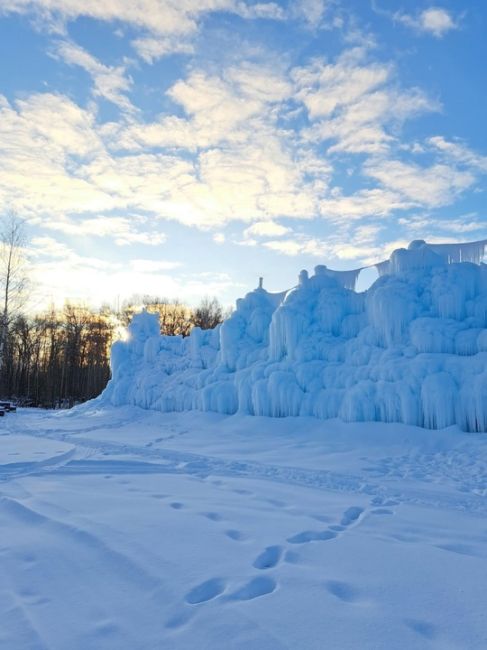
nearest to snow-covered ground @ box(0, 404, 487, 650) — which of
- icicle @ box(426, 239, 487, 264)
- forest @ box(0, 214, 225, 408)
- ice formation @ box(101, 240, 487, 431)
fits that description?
ice formation @ box(101, 240, 487, 431)

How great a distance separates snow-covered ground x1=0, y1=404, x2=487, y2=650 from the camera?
214 centimetres

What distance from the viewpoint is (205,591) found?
2559 mm

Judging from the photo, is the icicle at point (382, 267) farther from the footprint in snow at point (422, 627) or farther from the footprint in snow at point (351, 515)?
the footprint in snow at point (422, 627)

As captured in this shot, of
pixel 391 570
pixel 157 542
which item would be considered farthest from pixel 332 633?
pixel 157 542

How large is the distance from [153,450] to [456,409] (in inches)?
246

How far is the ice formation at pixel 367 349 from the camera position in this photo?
916 centimetres

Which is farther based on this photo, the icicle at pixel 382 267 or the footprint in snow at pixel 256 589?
the icicle at pixel 382 267

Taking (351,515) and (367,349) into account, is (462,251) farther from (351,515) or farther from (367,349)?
(351,515)

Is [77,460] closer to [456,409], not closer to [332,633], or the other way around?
[332,633]

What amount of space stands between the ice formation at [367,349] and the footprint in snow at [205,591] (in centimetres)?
746

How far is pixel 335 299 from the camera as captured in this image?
12555 mm

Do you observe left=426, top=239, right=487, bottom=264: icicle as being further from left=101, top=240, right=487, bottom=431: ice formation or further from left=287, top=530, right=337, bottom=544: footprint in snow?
left=287, top=530, right=337, bottom=544: footprint in snow

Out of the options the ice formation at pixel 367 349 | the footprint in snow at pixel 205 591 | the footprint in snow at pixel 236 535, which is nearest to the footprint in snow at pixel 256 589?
the footprint in snow at pixel 205 591

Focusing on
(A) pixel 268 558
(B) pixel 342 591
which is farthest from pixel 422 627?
(A) pixel 268 558
